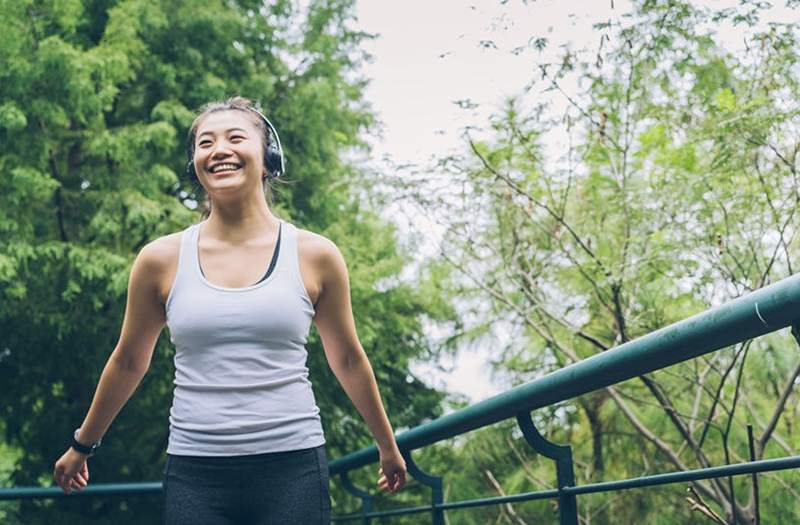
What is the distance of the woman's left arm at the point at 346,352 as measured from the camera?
1.62 m

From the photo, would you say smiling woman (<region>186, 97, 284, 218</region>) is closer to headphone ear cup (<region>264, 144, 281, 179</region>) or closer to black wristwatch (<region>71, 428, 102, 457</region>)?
headphone ear cup (<region>264, 144, 281, 179</region>)

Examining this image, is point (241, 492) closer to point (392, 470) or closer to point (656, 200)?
point (392, 470)

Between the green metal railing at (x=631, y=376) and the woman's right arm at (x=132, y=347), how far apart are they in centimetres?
64

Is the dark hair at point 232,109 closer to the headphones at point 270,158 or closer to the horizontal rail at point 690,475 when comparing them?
the headphones at point 270,158

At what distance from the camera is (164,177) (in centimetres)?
696

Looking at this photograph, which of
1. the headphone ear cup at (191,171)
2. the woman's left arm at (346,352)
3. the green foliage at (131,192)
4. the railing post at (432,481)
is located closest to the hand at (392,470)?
the woman's left arm at (346,352)

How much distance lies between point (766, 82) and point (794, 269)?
0.91m

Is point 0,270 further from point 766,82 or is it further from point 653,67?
point 766,82

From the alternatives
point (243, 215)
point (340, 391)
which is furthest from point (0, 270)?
point (243, 215)

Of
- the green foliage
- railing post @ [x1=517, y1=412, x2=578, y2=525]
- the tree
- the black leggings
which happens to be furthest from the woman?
the green foliage

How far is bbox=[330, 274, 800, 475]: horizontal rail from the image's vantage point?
97cm

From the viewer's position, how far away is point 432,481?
252 centimetres

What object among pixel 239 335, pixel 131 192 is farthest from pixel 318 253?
pixel 131 192

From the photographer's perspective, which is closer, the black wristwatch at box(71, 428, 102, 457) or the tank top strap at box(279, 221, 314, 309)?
the tank top strap at box(279, 221, 314, 309)
